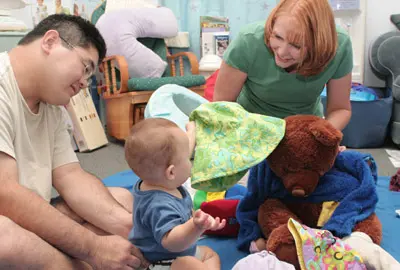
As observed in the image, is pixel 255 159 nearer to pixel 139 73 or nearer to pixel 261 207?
pixel 261 207

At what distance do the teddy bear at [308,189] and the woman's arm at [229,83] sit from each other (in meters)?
0.38

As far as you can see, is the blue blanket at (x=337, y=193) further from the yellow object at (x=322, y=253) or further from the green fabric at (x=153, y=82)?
the green fabric at (x=153, y=82)

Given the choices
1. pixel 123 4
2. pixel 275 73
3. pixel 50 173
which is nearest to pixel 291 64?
pixel 275 73

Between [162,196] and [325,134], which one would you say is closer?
[162,196]

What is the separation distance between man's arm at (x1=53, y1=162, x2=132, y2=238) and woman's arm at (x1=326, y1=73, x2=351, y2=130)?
791 millimetres

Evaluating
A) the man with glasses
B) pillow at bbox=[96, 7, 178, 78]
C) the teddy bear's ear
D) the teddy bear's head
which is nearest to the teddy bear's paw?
the teddy bear's head

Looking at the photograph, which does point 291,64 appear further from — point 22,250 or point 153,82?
point 153,82

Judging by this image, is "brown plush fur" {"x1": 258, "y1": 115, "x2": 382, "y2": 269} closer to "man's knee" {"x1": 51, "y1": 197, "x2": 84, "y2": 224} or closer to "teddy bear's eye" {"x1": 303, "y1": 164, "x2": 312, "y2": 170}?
"teddy bear's eye" {"x1": 303, "y1": 164, "x2": 312, "y2": 170}

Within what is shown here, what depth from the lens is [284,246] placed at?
41.4 inches

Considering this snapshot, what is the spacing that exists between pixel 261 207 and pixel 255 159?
18 cm

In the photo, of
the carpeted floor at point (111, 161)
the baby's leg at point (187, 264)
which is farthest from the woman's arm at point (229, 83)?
the carpeted floor at point (111, 161)

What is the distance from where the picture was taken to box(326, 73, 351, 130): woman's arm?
1502 mm

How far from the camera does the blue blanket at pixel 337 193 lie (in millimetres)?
1121

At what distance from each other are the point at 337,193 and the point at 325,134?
19 centimetres
